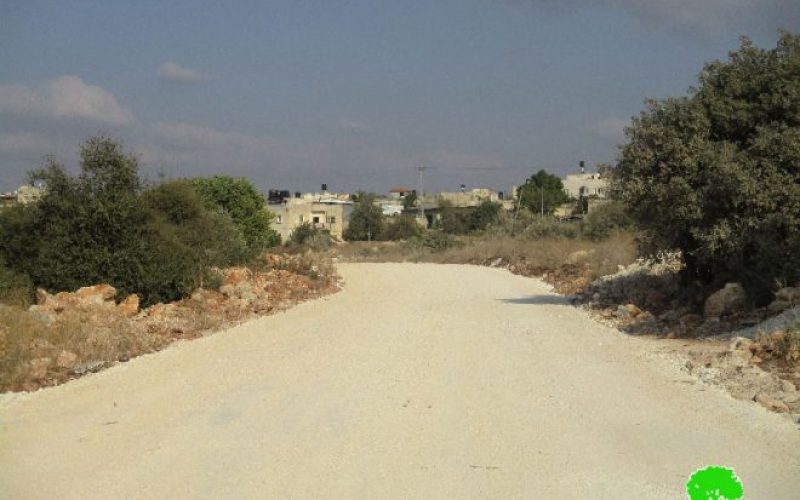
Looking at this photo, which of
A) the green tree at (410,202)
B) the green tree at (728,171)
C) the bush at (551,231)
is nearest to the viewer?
the green tree at (728,171)

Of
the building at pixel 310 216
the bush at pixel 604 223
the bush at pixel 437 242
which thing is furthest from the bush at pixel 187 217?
the building at pixel 310 216

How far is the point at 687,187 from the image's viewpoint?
1683cm

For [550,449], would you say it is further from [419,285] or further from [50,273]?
[419,285]

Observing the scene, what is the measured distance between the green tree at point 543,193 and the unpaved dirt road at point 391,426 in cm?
8806

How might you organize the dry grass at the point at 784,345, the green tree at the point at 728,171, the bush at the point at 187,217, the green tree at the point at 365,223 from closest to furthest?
the dry grass at the point at 784,345, the green tree at the point at 728,171, the bush at the point at 187,217, the green tree at the point at 365,223

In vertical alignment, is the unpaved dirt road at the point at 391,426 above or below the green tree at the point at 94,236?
below

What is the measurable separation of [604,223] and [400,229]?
47.2 m

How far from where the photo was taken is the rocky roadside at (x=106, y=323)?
12.0m

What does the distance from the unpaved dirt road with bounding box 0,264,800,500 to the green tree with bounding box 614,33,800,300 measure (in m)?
3.42

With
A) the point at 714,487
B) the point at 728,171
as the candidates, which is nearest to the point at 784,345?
the point at 728,171

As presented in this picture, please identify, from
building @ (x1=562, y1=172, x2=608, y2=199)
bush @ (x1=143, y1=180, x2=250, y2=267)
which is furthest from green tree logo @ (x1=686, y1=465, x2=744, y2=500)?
building @ (x1=562, y1=172, x2=608, y2=199)

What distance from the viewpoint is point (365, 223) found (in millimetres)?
99000

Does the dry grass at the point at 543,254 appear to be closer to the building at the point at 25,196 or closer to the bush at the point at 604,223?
the bush at the point at 604,223

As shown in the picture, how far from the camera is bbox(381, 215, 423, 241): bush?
307ft
